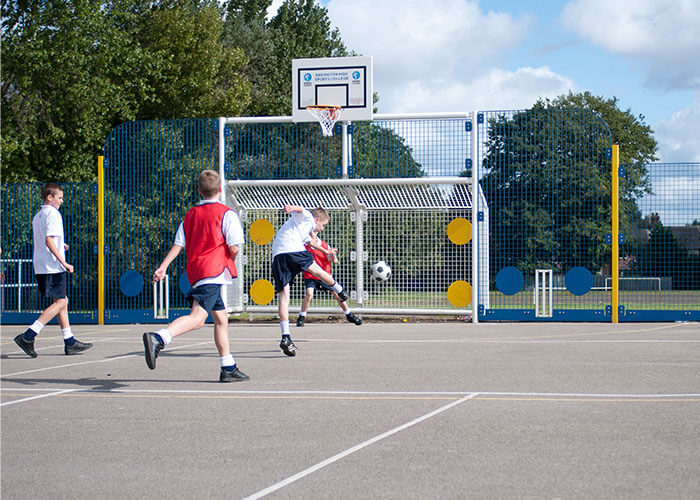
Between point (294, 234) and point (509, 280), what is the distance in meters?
6.10

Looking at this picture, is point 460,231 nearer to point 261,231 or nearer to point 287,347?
point 261,231

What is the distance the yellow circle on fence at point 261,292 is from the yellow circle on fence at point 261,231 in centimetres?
81

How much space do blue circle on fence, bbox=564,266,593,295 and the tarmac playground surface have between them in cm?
447

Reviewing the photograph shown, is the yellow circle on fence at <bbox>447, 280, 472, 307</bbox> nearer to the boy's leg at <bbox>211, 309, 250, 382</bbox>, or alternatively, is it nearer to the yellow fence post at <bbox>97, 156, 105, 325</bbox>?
the yellow fence post at <bbox>97, 156, 105, 325</bbox>

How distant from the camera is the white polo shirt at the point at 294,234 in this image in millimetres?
10625

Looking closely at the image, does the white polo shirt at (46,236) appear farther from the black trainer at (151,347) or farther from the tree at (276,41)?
the tree at (276,41)

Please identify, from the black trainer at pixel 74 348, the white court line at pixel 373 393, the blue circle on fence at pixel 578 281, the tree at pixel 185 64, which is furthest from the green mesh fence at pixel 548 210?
the tree at pixel 185 64

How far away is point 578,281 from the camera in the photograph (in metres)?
15.1

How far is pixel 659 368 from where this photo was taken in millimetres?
8539

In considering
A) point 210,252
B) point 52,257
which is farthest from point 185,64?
point 210,252

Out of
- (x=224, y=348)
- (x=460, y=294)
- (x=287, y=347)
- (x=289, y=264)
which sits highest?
(x=289, y=264)

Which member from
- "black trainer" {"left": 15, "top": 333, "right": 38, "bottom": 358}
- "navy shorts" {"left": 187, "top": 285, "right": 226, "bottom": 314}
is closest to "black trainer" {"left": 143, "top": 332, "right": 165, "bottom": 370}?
"navy shorts" {"left": 187, "top": 285, "right": 226, "bottom": 314}

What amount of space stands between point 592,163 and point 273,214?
626 centimetres

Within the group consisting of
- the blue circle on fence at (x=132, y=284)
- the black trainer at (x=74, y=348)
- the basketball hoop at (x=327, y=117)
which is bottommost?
the black trainer at (x=74, y=348)
